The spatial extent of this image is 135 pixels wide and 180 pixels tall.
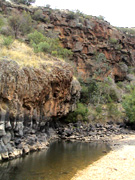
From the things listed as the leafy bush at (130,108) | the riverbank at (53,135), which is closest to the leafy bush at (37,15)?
the riverbank at (53,135)

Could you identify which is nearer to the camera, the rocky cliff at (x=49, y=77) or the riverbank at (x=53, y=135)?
the riverbank at (x=53, y=135)

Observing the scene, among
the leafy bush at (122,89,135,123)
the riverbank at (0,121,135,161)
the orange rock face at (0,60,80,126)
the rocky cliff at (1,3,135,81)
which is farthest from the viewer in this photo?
the rocky cliff at (1,3,135,81)

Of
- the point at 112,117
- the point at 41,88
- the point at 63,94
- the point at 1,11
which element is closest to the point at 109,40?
the point at 112,117

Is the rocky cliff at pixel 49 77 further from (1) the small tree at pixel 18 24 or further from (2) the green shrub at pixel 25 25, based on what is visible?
(1) the small tree at pixel 18 24

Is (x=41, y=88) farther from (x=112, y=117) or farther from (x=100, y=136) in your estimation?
(x=112, y=117)

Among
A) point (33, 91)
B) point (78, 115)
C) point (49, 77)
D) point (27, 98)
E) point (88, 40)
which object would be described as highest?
point (88, 40)

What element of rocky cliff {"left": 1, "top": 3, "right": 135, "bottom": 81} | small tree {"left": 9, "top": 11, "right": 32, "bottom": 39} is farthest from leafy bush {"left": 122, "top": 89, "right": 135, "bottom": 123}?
small tree {"left": 9, "top": 11, "right": 32, "bottom": 39}

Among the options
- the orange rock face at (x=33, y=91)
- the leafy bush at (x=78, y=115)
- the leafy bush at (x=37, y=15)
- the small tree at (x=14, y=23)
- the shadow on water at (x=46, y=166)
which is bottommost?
the shadow on water at (x=46, y=166)

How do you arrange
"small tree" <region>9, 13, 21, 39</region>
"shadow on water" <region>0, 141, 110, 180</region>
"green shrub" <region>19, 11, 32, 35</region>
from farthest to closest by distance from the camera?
"green shrub" <region>19, 11, 32, 35</region>
"small tree" <region>9, 13, 21, 39</region>
"shadow on water" <region>0, 141, 110, 180</region>

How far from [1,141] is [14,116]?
3.01 m

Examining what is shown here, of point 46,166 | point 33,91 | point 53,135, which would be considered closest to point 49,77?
point 33,91

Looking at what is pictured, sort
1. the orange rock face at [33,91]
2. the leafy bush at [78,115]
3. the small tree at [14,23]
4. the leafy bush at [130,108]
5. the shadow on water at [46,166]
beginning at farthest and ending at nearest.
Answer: the small tree at [14,23]
the leafy bush at [130,108]
the leafy bush at [78,115]
the orange rock face at [33,91]
the shadow on water at [46,166]

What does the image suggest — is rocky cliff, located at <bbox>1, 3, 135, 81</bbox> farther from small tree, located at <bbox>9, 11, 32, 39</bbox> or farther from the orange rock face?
the orange rock face

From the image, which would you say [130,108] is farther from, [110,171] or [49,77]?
[110,171]
